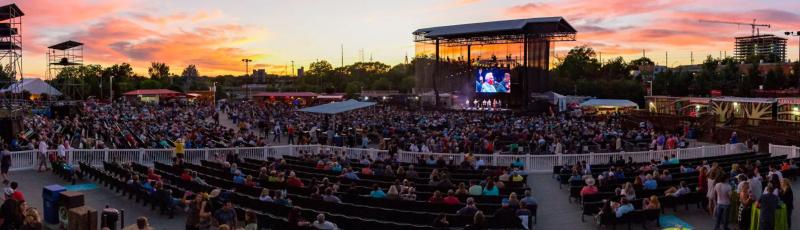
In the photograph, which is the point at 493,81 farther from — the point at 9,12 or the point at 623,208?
the point at 623,208

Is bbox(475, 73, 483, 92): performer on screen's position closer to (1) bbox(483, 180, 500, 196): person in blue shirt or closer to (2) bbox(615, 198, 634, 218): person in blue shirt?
(1) bbox(483, 180, 500, 196): person in blue shirt

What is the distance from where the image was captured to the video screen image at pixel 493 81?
54188mm

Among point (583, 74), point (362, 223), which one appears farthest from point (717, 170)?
point (583, 74)

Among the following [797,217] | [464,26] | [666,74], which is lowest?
[797,217]

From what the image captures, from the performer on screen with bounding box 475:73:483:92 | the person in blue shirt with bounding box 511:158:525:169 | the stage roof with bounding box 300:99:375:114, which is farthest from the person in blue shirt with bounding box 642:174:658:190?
the performer on screen with bounding box 475:73:483:92

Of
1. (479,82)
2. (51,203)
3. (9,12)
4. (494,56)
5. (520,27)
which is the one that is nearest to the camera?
(51,203)

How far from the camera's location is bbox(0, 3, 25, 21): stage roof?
82.2ft

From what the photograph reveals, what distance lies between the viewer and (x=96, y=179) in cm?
1631

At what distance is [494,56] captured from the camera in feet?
192

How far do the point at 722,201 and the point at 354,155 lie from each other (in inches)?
555

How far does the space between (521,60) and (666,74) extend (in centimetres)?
2433

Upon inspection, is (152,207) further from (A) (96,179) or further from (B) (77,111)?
(B) (77,111)

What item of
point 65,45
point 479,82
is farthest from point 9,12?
point 479,82

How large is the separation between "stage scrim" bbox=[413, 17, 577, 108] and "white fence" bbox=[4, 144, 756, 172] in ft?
102
